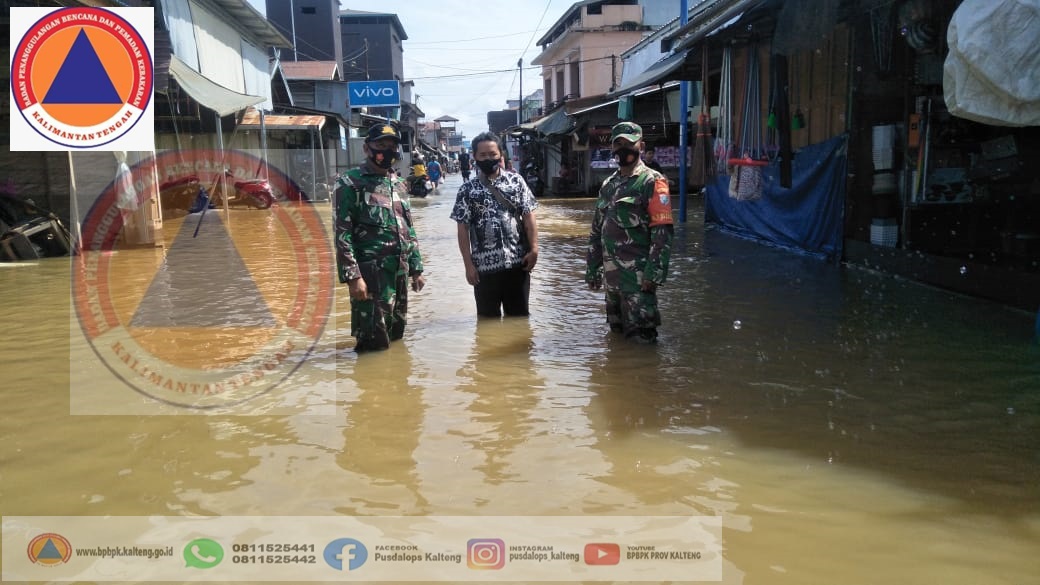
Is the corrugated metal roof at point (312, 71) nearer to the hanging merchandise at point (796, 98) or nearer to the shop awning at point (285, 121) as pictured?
the shop awning at point (285, 121)

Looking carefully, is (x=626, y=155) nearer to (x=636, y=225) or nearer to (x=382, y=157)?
(x=636, y=225)

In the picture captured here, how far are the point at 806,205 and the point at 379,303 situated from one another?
21.5ft

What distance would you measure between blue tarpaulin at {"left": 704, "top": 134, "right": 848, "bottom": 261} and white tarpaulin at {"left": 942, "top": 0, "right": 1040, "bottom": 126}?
3568mm

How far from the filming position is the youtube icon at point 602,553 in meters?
2.73

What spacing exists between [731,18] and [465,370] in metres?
6.14

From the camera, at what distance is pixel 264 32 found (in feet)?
81.1

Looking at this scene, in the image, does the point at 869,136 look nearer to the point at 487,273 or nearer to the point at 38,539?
the point at 487,273

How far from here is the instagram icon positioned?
2734 mm

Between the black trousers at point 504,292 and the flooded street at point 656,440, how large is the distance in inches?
7.8

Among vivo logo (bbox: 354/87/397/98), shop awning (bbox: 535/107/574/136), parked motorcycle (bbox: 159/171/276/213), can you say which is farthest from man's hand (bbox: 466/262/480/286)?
vivo logo (bbox: 354/87/397/98)

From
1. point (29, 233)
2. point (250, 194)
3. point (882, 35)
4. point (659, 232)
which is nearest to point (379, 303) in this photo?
point (659, 232)

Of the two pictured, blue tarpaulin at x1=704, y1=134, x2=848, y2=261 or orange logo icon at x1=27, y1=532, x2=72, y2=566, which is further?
blue tarpaulin at x1=704, y1=134, x2=848, y2=261

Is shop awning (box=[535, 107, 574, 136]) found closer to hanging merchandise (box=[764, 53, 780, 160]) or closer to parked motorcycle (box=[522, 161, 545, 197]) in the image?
parked motorcycle (box=[522, 161, 545, 197])

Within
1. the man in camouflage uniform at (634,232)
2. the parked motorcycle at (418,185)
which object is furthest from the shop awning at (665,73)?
the parked motorcycle at (418,185)
